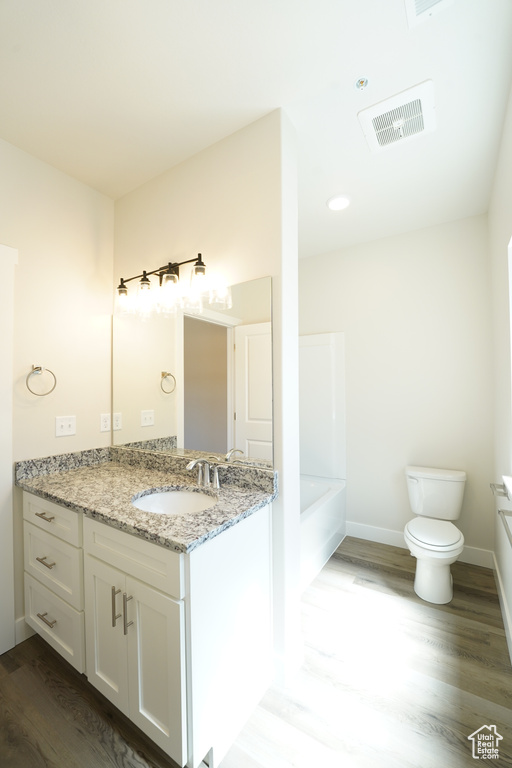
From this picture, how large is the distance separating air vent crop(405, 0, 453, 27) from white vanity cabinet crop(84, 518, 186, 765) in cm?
199

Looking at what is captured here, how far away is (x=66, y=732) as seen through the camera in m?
1.28

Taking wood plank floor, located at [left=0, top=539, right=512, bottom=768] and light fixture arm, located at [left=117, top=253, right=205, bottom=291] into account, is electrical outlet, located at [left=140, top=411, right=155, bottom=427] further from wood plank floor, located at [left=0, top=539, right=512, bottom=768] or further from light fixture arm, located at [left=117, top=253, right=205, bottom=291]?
wood plank floor, located at [left=0, top=539, right=512, bottom=768]

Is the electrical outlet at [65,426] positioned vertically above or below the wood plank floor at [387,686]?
above

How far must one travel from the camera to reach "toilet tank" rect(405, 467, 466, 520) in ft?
7.80

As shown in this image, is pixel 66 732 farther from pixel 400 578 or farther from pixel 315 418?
pixel 315 418

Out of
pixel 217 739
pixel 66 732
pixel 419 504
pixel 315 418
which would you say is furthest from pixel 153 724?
pixel 315 418

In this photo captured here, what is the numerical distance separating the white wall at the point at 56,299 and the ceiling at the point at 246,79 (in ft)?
0.64

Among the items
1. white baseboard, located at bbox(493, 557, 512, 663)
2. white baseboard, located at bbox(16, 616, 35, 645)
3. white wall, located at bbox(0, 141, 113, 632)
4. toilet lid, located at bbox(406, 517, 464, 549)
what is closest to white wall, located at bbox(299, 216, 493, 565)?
white baseboard, located at bbox(493, 557, 512, 663)

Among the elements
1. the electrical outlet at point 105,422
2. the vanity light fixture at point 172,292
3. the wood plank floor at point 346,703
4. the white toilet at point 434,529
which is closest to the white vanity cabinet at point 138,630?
the wood plank floor at point 346,703

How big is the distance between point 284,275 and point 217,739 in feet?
6.04

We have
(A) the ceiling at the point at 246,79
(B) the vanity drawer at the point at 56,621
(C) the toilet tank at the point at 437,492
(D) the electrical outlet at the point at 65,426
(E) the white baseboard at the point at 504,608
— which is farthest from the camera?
(C) the toilet tank at the point at 437,492

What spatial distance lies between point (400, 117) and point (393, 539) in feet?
9.48

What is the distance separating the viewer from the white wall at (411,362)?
244 cm

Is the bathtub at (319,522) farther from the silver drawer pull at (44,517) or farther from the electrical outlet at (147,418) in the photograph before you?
the silver drawer pull at (44,517)
